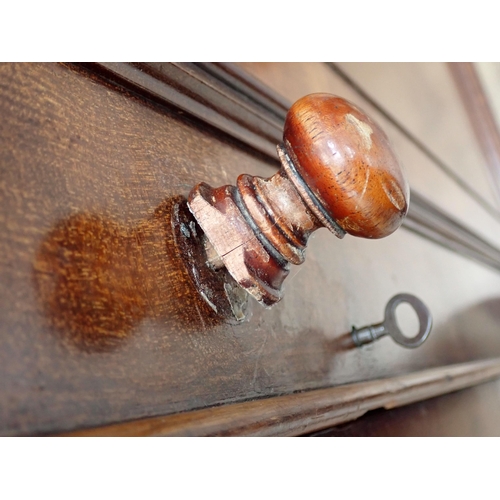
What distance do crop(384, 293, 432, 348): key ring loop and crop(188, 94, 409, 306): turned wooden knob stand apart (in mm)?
193

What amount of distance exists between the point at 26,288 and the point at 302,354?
243 millimetres

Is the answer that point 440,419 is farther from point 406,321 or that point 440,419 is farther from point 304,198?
point 304,198

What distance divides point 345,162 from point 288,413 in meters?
0.17

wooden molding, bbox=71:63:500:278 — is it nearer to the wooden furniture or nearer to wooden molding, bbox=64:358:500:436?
the wooden furniture

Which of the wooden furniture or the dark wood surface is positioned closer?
the wooden furniture

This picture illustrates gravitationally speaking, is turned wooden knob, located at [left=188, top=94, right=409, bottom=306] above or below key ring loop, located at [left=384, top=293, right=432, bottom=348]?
above

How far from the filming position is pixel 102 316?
22 cm

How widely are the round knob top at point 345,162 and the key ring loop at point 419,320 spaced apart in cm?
20

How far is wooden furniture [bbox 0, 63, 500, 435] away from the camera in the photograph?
20 cm

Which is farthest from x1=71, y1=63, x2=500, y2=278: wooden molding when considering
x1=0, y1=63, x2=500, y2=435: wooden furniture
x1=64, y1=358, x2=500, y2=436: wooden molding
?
x1=64, y1=358, x2=500, y2=436: wooden molding

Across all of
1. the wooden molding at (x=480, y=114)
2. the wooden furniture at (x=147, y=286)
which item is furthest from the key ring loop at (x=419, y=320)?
the wooden molding at (x=480, y=114)

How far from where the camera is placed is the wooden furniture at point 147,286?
0.20m

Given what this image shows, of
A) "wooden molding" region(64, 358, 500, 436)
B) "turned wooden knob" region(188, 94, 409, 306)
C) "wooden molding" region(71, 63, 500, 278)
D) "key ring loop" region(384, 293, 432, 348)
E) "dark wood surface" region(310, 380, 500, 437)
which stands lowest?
"dark wood surface" region(310, 380, 500, 437)

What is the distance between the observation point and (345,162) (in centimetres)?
24
